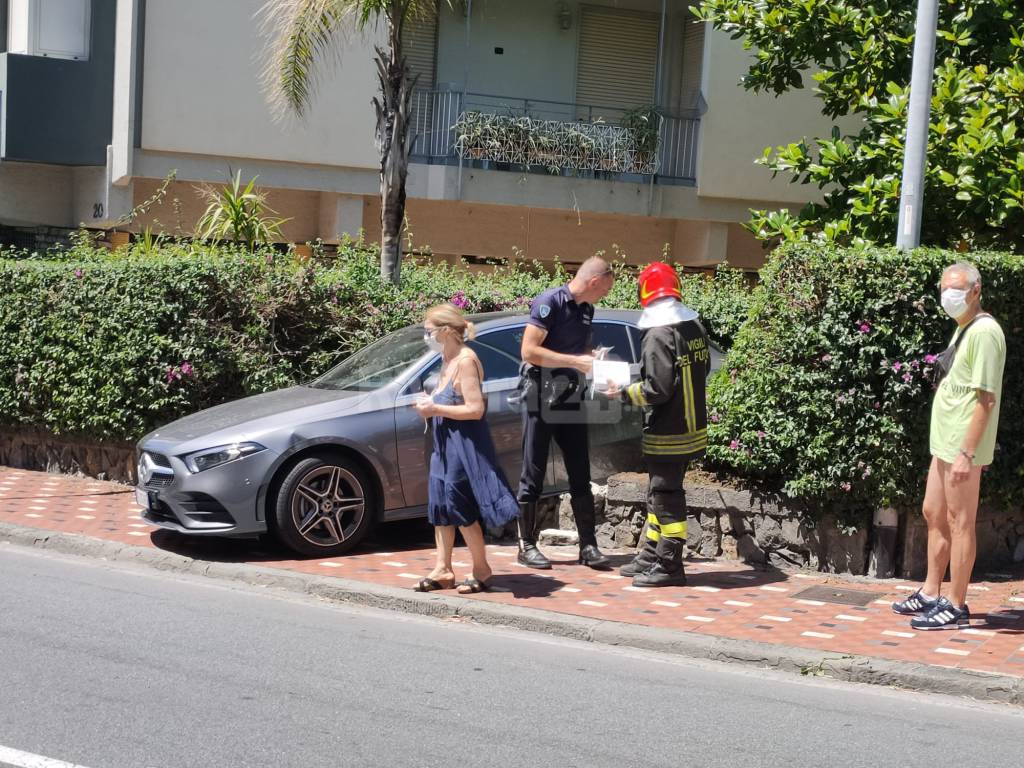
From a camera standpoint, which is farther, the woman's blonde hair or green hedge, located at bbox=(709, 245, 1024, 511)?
green hedge, located at bbox=(709, 245, 1024, 511)

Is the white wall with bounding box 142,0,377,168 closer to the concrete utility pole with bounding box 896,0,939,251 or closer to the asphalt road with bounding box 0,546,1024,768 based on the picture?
the concrete utility pole with bounding box 896,0,939,251

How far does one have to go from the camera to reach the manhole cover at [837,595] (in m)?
8.18

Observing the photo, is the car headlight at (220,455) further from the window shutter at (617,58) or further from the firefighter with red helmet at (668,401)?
the window shutter at (617,58)

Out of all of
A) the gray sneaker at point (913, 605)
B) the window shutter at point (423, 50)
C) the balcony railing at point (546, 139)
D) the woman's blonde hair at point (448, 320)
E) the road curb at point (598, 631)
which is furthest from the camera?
the window shutter at point (423, 50)

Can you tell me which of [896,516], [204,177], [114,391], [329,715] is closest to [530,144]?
[204,177]

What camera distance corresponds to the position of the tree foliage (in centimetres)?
1001

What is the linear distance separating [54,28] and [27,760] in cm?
1610

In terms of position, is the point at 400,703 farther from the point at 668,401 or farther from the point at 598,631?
the point at 668,401

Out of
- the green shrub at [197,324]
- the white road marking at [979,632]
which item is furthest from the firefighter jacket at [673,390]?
the green shrub at [197,324]

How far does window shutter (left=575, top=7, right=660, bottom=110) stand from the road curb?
14.0 metres

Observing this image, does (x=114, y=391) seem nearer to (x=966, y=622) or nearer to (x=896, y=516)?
(x=896, y=516)

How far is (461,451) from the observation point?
8.05 meters

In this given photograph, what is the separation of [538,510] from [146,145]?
35.6ft

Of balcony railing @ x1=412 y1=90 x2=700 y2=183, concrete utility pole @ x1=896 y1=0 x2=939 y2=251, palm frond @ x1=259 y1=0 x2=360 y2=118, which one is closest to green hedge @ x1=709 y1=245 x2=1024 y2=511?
concrete utility pole @ x1=896 y1=0 x2=939 y2=251
